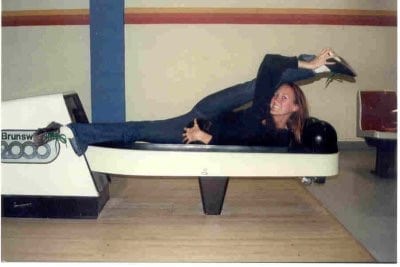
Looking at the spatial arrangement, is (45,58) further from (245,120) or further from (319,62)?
(319,62)

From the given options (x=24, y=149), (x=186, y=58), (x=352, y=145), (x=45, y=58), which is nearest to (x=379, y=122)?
(x=352, y=145)

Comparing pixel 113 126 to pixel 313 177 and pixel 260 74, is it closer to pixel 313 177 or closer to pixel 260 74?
pixel 260 74

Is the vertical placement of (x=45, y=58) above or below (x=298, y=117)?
above

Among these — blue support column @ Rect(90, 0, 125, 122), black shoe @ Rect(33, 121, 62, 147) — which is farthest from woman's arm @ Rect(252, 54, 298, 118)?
blue support column @ Rect(90, 0, 125, 122)

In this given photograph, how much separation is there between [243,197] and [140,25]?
2129 millimetres

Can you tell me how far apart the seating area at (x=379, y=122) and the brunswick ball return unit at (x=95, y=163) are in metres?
1.15

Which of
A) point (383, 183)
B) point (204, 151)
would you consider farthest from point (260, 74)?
point (383, 183)

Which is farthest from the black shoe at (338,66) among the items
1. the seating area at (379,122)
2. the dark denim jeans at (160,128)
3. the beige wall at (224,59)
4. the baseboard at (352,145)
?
the baseboard at (352,145)

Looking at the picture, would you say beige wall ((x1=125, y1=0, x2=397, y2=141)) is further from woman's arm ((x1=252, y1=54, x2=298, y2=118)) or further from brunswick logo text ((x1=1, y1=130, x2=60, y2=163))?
woman's arm ((x1=252, y1=54, x2=298, y2=118))

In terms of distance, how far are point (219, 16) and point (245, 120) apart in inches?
87.8

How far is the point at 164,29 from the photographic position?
3.98 metres

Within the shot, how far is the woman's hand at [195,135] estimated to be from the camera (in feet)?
6.42

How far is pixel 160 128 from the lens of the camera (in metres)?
2.02

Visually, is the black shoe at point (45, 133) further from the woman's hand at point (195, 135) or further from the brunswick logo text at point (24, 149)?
the woman's hand at point (195, 135)
